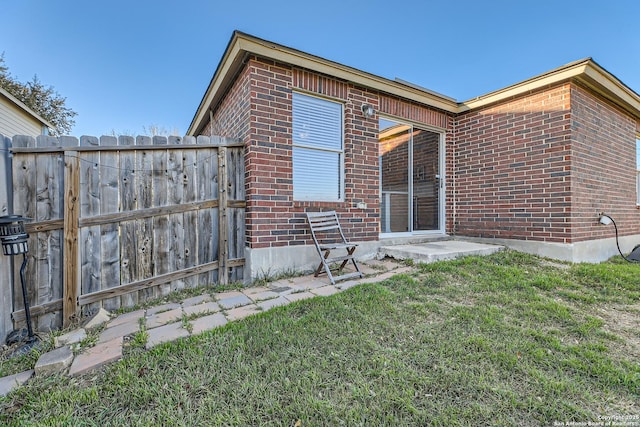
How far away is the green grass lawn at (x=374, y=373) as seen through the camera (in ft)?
4.65

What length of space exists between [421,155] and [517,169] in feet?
5.56

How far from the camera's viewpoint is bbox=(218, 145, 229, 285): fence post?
3.56m

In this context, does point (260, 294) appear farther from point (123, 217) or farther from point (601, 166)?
point (601, 166)

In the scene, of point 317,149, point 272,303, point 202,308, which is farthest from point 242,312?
point 317,149

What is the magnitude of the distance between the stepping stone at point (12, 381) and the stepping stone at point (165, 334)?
25.8 inches

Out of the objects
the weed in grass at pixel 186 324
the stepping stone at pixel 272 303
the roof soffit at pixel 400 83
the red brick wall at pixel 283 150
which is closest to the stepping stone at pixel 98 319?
the weed in grass at pixel 186 324

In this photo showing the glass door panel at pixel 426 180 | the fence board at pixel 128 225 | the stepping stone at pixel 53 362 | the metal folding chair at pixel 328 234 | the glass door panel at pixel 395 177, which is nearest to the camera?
the stepping stone at pixel 53 362

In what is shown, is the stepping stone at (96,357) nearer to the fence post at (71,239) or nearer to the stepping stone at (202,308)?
the stepping stone at (202,308)

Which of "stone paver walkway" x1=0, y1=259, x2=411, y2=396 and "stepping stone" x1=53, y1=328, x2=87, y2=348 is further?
"stepping stone" x1=53, y1=328, x2=87, y2=348

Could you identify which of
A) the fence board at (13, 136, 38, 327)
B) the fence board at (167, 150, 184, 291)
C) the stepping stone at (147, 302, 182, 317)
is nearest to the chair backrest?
the fence board at (167, 150, 184, 291)

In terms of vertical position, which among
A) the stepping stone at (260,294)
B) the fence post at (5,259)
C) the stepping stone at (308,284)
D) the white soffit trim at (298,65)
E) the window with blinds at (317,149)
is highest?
the white soffit trim at (298,65)

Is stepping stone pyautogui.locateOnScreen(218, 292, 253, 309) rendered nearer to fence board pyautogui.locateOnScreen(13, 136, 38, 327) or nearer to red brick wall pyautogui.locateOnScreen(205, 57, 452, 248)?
red brick wall pyautogui.locateOnScreen(205, 57, 452, 248)

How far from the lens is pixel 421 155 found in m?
5.79

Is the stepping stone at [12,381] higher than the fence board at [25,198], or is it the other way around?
the fence board at [25,198]
